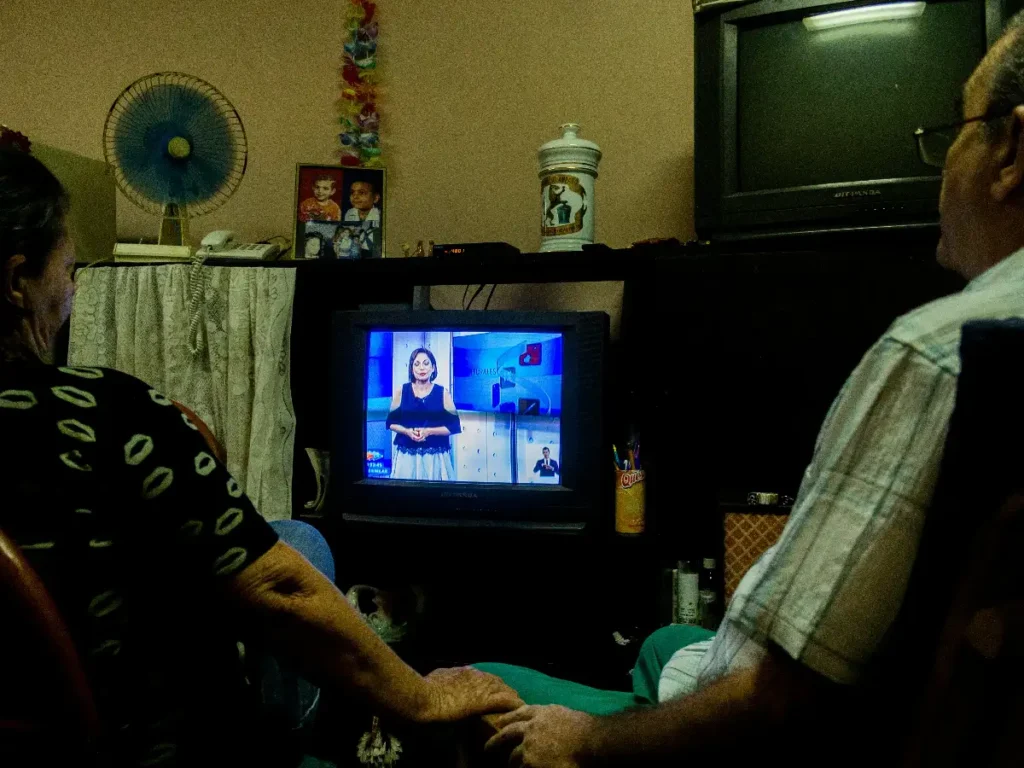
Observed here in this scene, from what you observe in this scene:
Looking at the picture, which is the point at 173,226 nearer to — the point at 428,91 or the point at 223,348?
the point at 223,348

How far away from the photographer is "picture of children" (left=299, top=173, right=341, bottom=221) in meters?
2.30

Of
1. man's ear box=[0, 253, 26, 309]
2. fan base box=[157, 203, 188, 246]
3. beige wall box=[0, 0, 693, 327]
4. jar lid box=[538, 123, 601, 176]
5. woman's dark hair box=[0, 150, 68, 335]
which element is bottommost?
man's ear box=[0, 253, 26, 309]

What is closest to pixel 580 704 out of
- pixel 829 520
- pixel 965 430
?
pixel 829 520

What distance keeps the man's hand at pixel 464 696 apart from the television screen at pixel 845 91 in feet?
4.11

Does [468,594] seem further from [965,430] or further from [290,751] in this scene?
[965,430]

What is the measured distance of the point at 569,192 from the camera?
2.02 m

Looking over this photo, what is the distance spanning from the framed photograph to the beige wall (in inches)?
8.0

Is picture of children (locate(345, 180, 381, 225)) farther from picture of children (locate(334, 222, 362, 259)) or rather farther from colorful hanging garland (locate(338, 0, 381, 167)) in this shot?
colorful hanging garland (locate(338, 0, 381, 167))

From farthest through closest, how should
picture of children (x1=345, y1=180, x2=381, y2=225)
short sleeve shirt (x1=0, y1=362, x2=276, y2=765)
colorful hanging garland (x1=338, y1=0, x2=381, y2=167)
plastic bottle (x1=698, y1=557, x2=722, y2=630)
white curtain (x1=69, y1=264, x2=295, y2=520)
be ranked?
colorful hanging garland (x1=338, y1=0, x2=381, y2=167), picture of children (x1=345, y1=180, x2=381, y2=225), white curtain (x1=69, y1=264, x2=295, y2=520), plastic bottle (x1=698, y1=557, x2=722, y2=630), short sleeve shirt (x1=0, y1=362, x2=276, y2=765)

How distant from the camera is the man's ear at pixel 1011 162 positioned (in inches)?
32.6

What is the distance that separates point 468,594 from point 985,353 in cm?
201

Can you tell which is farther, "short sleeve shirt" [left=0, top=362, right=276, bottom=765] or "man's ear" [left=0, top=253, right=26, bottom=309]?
"man's ear" [left=0, top=253, right=26, bottom=309]

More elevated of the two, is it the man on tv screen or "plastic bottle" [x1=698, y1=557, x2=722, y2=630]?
the man on tv screen

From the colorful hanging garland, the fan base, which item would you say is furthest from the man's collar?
the fan base
